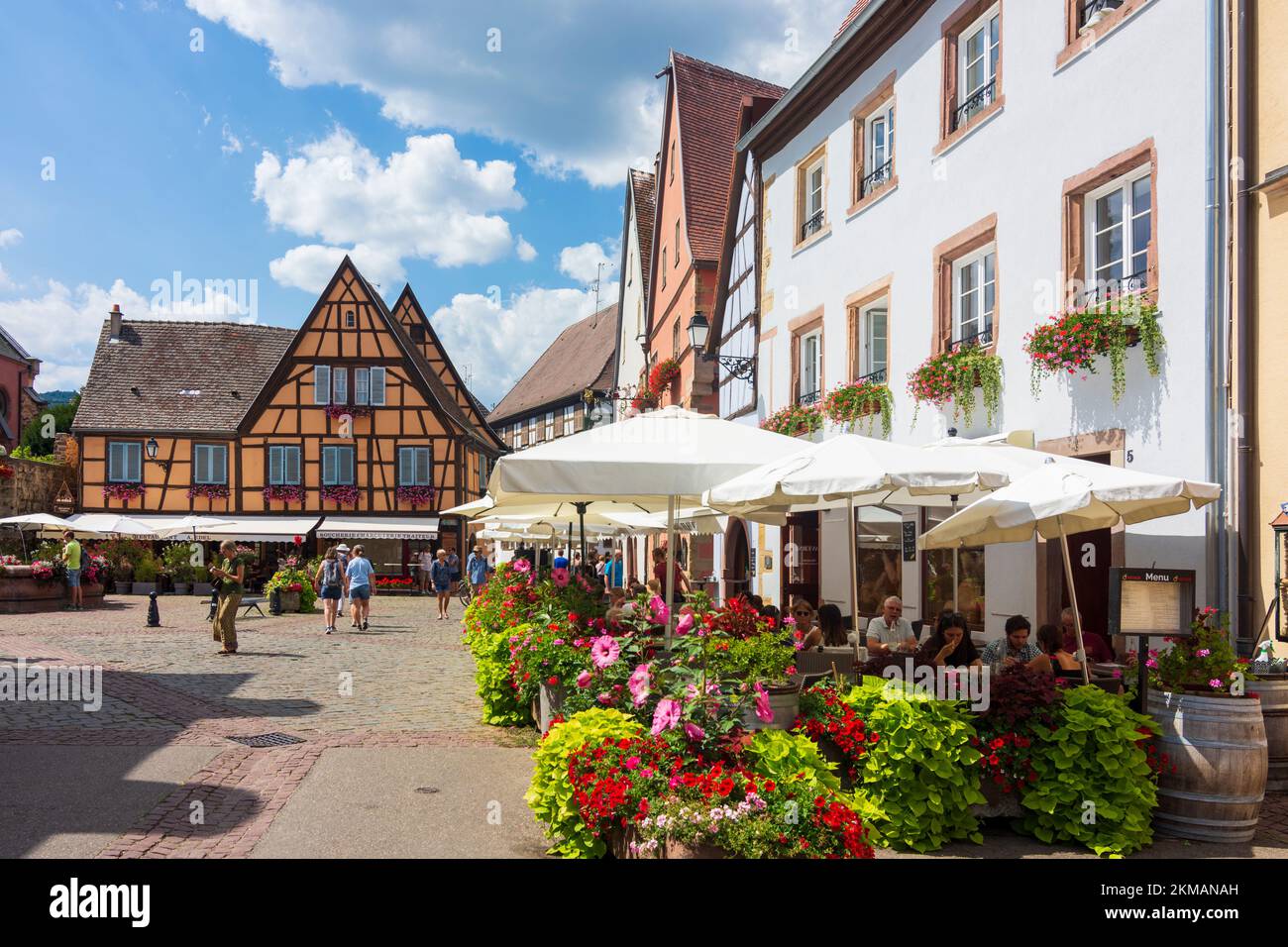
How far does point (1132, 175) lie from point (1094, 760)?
5650 mm

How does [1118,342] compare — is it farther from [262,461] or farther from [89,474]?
[89,474]

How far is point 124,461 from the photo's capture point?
3700cm

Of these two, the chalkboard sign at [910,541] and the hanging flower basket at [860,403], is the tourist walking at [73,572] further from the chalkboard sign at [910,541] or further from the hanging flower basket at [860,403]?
the chalkboard sign at [910,541]

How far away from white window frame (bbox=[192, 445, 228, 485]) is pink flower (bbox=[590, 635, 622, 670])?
3349cm

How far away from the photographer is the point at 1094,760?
18.9ft

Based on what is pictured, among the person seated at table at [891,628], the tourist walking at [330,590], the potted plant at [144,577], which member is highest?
the person seated at table at [891,628]

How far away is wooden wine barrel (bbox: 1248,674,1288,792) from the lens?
6.83 metres

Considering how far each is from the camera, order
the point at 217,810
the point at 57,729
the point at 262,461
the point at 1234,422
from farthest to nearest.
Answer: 1. the point at 262,461
2. the point at 57,729
3. the point at 1234,422
4. the point at 217,810

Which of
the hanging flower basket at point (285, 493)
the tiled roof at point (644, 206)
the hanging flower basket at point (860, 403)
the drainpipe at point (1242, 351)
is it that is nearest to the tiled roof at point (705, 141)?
the tiled roof at point (644, 206)

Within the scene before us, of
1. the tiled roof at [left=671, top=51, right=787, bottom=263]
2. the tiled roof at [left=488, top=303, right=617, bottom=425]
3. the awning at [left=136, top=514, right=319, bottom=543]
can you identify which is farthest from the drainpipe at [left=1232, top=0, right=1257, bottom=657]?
the tiled roof at [left=488, top=303, right=617, bottom=425]

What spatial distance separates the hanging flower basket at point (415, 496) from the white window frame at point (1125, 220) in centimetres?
2913

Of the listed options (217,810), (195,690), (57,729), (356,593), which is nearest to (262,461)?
(356,593)

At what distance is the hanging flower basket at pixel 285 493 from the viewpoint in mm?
36375

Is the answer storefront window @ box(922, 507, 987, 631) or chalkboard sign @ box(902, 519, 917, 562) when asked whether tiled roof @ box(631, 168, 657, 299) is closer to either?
chalkboard sign @ box(902, 519, 917, 562)
